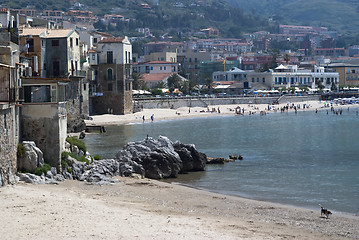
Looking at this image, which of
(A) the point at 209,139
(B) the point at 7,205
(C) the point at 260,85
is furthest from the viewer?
(C) the point at 260,85

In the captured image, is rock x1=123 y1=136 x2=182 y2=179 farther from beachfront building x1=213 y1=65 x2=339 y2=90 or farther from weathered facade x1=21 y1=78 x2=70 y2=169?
beachfront building x1=213 y1=65 x2=339 y2=90

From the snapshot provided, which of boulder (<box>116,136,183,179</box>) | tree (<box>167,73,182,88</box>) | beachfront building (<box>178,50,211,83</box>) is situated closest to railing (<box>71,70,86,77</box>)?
boulder (<box>116,136,183,179</box>)

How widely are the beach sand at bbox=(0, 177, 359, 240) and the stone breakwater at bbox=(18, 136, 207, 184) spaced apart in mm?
871

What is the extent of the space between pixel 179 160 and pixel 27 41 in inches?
1046

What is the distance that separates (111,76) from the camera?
8275 cm

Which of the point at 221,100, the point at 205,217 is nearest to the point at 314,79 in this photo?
the point at 221,100

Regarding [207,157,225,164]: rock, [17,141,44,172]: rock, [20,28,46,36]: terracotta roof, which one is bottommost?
[207,157,225,164]: rock

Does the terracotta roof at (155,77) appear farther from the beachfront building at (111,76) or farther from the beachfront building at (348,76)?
the beachfront building at (111,76)

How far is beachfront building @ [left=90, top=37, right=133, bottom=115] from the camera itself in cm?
8231

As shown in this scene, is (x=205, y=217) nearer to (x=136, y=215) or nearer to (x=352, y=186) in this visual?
(x=136, y=215)

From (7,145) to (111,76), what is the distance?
57.0 m

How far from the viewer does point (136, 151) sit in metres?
36.2

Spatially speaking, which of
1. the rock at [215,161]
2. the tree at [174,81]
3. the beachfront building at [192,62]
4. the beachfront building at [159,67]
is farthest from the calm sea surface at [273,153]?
the beachfront building at [192,62]

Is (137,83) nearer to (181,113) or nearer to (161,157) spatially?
(181,113)
